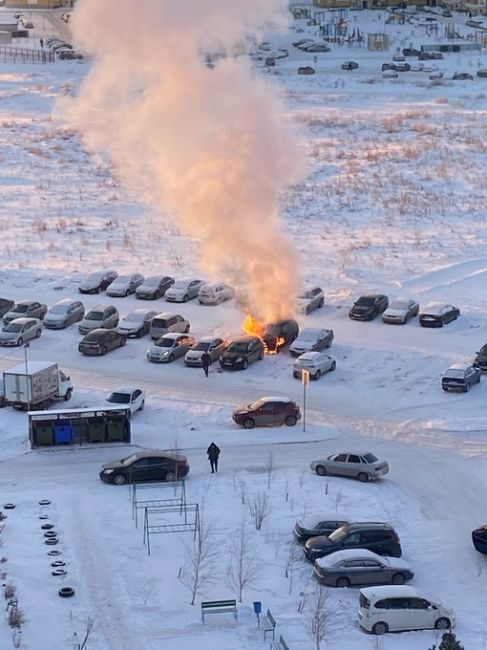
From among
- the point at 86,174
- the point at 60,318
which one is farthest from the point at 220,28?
the point at 86,174

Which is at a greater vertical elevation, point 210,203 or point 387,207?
point 210,203

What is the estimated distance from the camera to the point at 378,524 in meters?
27.6

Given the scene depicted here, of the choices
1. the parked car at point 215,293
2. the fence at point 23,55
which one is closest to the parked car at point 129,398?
the parked car at point 215,293

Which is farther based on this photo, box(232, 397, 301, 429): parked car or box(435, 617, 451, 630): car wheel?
box(232, 397, 301, 429): parked car

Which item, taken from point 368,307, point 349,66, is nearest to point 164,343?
point 368,307

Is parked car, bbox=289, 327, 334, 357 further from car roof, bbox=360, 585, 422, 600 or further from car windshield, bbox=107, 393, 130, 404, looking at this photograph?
car roof, bbox=360, 585, 422, 600

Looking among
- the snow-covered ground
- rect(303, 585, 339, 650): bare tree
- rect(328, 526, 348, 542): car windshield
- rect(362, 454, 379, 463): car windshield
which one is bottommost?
the snow-covered ground

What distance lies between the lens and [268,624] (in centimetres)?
2442

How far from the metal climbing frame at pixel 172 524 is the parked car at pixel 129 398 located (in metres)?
6.68

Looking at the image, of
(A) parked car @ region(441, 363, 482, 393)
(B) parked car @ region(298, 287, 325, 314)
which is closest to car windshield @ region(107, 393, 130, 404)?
(A) parked car @ region(441, 363, 482, 393)

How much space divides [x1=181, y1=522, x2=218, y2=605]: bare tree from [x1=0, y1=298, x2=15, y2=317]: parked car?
1959 cm

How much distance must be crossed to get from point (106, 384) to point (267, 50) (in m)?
82.6

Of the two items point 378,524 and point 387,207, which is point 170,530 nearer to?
point 378,524

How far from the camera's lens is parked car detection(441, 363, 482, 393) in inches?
1519
